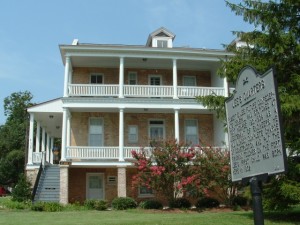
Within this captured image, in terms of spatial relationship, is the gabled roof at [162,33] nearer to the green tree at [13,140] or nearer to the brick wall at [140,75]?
the brick wall at [140,75]

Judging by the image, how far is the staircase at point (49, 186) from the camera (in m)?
25.3

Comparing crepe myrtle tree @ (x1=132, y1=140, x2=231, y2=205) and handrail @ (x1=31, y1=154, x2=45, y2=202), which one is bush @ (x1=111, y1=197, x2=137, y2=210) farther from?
handrail @ (x1=31, y1=154, x2=45, y2=202)

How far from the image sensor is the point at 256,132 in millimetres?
4793

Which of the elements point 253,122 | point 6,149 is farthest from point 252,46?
point 6,149

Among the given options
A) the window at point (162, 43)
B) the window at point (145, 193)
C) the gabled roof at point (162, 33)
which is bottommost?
the window at point (145, 193)

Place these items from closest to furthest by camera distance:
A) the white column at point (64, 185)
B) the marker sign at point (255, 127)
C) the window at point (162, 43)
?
the marker sign at point (255, 127)
the white column at point (64, 185)
the window at point (162, 43)

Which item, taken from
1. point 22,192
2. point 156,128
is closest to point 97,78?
point 156,128

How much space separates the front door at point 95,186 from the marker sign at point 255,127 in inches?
940

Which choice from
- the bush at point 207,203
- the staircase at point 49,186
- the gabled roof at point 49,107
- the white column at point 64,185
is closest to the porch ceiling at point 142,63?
the gabled roof at point 49,107

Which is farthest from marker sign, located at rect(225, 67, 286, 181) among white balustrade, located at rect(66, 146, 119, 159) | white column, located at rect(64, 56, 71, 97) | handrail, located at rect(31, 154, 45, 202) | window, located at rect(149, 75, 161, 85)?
window, located at rect(149, 75, 161, 85)

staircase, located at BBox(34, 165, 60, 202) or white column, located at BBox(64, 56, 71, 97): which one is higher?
white column, located at BBox(64, 56, 71, 97)

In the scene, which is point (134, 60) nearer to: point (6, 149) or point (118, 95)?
point (118, 95)

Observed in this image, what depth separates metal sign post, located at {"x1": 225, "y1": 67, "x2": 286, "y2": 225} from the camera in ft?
A: 14.4

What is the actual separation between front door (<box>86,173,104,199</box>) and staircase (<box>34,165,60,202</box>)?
7.07 feet
